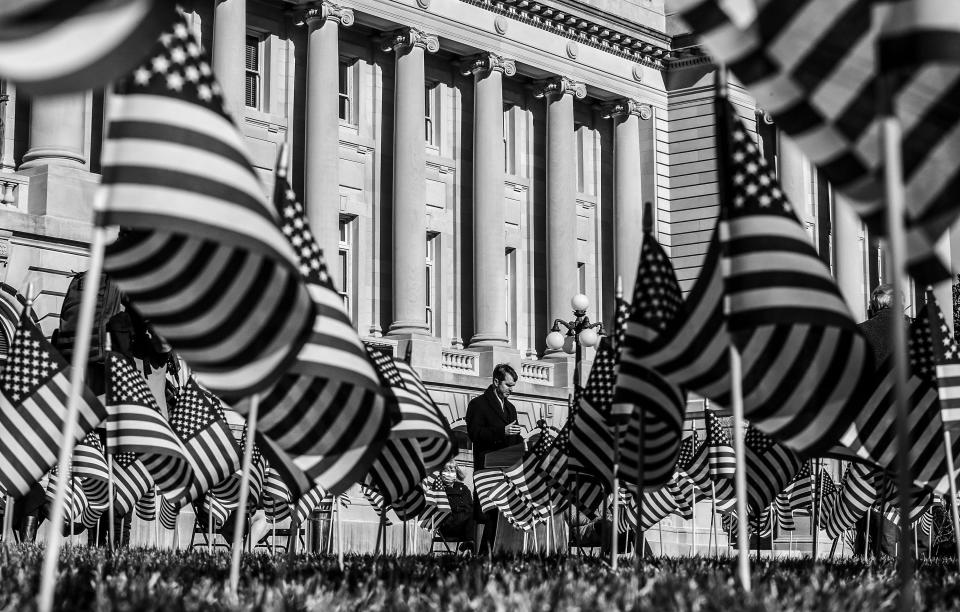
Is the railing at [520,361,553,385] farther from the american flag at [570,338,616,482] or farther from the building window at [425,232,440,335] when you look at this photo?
the american flag at [570,338,616,482]

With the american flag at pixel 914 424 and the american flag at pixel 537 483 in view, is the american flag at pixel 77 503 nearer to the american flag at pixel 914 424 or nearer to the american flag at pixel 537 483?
the american flag at pixel 537 483

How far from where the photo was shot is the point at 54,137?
34.7 m

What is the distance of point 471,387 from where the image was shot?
140ft

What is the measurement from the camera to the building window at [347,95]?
44.9m

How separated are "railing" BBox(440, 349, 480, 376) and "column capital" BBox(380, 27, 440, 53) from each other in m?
8.99

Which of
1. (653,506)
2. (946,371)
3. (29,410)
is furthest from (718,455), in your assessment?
(29,410)

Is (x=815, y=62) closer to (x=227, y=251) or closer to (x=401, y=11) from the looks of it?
(x=227, y=251)

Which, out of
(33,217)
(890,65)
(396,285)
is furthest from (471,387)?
(890,65)

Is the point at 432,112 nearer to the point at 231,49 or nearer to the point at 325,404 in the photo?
the point at 231,49

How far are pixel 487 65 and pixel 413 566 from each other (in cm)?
3651

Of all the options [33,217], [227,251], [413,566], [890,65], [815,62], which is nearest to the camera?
[890,65]

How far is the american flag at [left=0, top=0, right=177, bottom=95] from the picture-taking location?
6109 mm

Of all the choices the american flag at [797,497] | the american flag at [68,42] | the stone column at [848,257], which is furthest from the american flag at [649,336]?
the stone column at [848,257]

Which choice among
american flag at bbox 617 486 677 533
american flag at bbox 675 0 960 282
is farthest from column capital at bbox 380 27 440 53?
american flag at bbox 675 0 960 282
